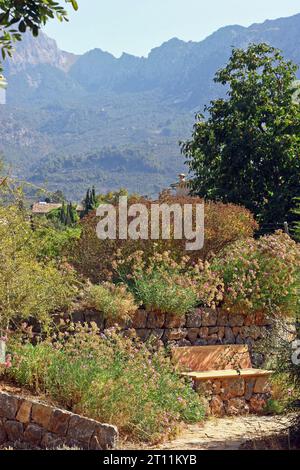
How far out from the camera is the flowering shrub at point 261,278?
37.5ft

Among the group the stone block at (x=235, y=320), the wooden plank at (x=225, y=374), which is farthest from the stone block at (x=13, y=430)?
the stone block at (x=235, y=320)

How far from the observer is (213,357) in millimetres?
11078

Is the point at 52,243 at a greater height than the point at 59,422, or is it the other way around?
the point at 52,243

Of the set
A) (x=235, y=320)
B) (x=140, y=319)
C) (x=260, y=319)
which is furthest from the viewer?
(x=260, y=319)

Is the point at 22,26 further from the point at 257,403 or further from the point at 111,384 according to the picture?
the point at 257,403

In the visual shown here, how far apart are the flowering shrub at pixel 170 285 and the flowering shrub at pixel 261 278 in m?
0.24

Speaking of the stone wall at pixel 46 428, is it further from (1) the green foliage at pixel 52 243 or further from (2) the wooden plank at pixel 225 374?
(1) the green foliage at pixel 52 243

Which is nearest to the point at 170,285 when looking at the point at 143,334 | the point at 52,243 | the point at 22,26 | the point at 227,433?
the point at 143,334

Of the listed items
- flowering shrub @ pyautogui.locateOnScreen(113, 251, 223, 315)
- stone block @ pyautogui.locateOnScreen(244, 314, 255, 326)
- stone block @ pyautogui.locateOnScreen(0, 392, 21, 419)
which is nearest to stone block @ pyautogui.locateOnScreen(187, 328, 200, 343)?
flowering shrub @ pyautogui.locateOnScreen(113, 251, 223, 315)

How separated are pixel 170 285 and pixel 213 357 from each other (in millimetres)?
1176

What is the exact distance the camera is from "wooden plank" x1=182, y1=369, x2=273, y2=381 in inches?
393
